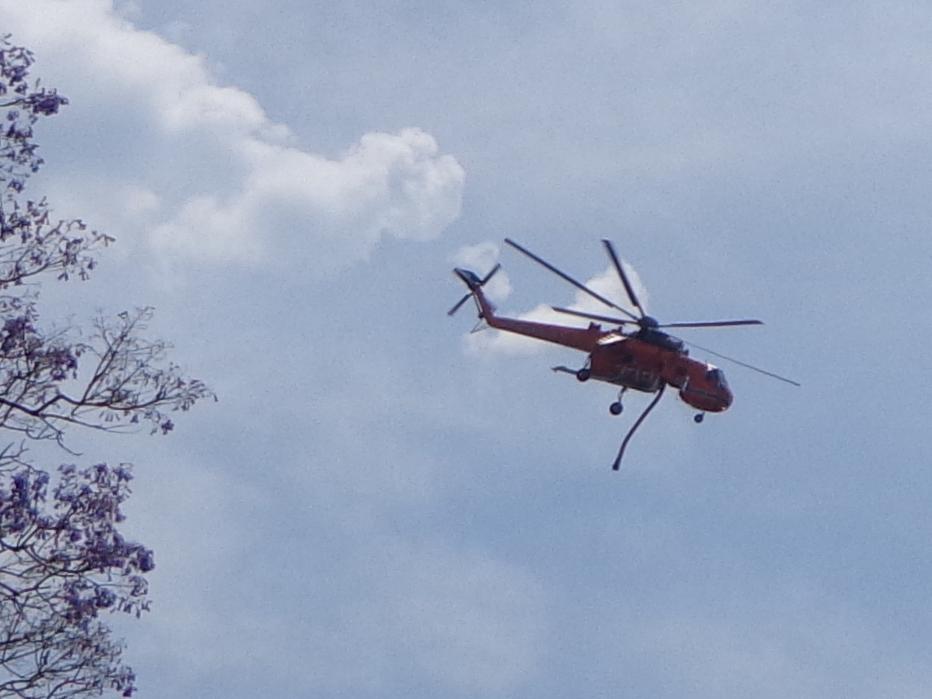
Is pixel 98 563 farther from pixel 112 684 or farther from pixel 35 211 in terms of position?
pixel 35 211

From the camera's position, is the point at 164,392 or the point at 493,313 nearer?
the point at 164,392

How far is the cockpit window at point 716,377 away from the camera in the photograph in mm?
44938

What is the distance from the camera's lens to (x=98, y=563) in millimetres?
21812

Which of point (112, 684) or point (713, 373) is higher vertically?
point (713, 373)

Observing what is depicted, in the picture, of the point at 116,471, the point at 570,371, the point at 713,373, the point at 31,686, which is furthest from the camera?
the point at 713,373

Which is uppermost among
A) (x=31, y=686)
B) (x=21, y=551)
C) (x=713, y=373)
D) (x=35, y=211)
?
(x=713, y=373)

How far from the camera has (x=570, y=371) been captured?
137ft

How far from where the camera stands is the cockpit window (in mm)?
44938

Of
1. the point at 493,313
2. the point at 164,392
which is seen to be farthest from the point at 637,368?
the point at 164,392

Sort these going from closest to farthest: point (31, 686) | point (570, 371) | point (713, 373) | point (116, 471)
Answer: point (31, 686)
point (116, 471)
point (570, 371)
point (713, 373)

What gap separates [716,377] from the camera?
4525cm

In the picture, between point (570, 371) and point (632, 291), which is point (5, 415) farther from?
point (632, 291)

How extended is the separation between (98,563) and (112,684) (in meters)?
1.51

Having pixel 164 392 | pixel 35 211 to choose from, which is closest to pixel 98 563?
pixel 164 392
